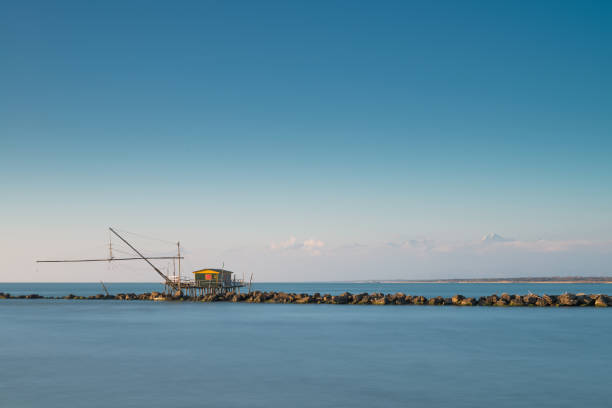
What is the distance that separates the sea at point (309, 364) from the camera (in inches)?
753

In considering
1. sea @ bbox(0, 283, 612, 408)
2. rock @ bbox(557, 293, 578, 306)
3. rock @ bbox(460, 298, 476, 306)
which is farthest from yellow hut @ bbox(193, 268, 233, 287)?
rock @ bbox(557, 293, 578, 306)

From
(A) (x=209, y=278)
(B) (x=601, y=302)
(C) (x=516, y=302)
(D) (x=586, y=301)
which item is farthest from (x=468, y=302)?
→ (A) (x=209, y=278)

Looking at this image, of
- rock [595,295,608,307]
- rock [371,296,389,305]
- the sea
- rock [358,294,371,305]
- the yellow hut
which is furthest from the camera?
the yellow hut

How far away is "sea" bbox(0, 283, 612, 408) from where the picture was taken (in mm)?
19125

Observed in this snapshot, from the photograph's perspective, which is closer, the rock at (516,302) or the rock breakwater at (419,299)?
the rock breakwater at (419,299)

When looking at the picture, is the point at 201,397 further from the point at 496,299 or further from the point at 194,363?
the point at 496,299

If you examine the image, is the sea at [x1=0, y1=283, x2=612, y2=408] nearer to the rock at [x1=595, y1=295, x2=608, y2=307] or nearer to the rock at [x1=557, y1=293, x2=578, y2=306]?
the rock at [x1=557, y1=293, x2=578, y2=306]

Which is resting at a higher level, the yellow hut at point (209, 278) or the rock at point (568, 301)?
the yellow hut at point (209, 278)

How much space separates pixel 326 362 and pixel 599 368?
41.8 ft

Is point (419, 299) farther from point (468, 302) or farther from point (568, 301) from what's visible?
point (568, 301)

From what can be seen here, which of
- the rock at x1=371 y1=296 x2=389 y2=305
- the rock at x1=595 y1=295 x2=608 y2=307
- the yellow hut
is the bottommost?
the rock at x1=595 y1=295 x2=608 y2=307

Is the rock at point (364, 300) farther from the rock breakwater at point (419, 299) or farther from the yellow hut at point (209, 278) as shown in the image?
the yellow hut at point (209, 278)

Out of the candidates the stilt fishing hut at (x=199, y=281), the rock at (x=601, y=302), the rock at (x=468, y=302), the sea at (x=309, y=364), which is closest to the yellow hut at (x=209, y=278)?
the stilt fishing hut at (x=199, y=281)

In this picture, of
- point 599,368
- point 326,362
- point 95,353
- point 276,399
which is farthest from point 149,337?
point 599,368
